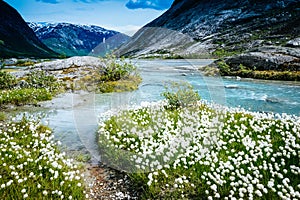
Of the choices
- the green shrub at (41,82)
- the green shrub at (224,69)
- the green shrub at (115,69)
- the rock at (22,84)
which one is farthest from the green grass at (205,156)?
the green shrub at (224,69)

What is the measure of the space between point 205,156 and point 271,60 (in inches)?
995

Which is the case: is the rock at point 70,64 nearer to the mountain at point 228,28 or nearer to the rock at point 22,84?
the rock at point 22,84

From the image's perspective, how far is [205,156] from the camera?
6031 millimetres

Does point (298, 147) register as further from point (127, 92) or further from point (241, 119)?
point (127, 92)

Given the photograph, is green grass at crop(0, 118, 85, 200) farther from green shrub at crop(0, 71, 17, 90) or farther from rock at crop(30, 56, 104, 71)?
rock at crop(30, 56, 104, 71)

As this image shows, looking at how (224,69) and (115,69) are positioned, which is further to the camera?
(224,69)

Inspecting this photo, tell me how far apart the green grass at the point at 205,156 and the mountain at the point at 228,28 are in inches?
3210

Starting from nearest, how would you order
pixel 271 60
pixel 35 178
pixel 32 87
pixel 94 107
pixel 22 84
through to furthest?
1. pixel 35 178
2. pixel 94 107
3. pixel 32 87
4. pixel 22 84
5. pixel 271 60

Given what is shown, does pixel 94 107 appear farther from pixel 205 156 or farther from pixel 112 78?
pixel 205 156

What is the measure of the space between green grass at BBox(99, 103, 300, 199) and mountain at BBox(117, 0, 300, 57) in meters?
81.5

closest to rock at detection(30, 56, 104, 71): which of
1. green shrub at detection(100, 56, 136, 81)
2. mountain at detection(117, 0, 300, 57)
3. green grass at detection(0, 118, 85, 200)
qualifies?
green shrub at detection(100, 56, 136, 81)

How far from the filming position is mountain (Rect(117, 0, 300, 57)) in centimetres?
9876

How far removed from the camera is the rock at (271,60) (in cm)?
2675

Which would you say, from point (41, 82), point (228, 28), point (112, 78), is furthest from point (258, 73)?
point (228, 28)
